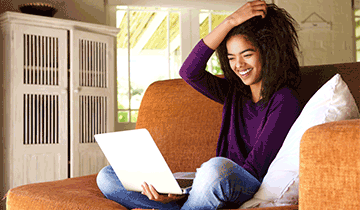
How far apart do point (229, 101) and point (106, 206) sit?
654 millimetres

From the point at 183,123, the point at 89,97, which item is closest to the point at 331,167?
the point at 183,123

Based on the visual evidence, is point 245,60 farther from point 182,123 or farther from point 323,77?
point 182,123

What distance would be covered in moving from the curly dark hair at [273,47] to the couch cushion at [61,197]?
0.67m

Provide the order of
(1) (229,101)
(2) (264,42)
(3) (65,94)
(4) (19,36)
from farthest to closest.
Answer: (3) (65,94) → (4) (19,36) → (1) (229,101) → (2) (264,42)

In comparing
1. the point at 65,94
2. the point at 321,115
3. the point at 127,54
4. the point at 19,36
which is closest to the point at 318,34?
the point at 127,54

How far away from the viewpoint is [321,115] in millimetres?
935

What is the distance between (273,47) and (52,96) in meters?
2.40

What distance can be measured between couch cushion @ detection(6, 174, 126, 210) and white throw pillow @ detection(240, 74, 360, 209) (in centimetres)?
46

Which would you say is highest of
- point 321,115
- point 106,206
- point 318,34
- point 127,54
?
point 318,34

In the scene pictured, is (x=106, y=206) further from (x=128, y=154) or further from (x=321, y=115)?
(x=321, y=115)

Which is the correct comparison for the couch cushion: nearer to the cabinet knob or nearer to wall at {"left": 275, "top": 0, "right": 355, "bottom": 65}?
the cabinet knob

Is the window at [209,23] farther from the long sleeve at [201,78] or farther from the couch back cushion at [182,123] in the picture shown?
the long sleeve at [201,78]

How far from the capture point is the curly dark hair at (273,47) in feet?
4.35

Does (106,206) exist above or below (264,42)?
below
